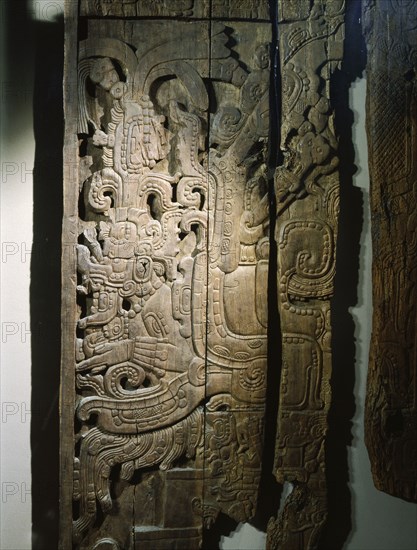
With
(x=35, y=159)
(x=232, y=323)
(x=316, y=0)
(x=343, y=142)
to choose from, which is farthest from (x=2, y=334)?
(x=316, y=0)

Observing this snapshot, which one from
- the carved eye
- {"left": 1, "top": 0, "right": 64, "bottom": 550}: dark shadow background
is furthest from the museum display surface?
{"left": 1, "top": 0, "right": 64, "bottom": 550}: dark shadow background

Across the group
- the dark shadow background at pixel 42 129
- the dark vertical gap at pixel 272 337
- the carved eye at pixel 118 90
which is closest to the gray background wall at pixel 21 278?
the dark shadow background at pixel 42 129

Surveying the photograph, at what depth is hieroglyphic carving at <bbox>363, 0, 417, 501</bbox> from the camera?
262 centimetres

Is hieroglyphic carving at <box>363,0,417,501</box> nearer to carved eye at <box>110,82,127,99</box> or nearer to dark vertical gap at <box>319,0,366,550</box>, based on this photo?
dark vertical gap at <box>319,0,366,550</box>

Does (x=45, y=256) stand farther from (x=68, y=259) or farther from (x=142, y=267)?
(x=142, y=267)

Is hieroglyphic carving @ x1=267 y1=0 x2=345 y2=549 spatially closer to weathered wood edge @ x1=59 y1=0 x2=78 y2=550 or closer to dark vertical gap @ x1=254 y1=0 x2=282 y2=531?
dark vertical gap @ x1=254 y1=0 x2=282 y2=531

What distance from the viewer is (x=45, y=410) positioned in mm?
2684

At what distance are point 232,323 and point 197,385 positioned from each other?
29cm

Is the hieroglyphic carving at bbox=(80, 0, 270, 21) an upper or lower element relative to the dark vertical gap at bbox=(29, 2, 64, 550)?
upper

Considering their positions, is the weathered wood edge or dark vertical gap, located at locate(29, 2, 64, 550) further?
dark vertical gap, located at locate(29, 2, 64, 550)

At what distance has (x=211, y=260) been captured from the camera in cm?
258

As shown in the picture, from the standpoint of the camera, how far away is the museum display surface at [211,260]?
254 cm

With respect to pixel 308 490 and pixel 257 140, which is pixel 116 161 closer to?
pixel 257 140

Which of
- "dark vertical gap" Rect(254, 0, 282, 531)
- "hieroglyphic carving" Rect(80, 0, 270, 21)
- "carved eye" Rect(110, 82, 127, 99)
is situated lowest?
"dark vertical gap" Rect(254, 0, 282, 531)
